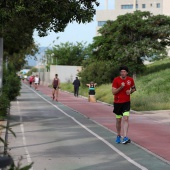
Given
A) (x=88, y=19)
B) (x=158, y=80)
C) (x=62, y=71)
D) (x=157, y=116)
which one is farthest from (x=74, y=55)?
(x=88, y=19)

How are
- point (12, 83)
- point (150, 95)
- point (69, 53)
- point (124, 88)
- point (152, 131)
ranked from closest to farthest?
1. point (124, 88)
2. point (152, 131)
3. point (12, 83)
4. point (150, 95)
5. point (69, 53)

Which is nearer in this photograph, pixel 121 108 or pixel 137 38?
pixel 121 108

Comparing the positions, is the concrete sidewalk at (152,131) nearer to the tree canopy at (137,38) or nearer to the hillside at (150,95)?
the hillside at (150,95)

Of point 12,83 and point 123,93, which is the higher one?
point 123,93

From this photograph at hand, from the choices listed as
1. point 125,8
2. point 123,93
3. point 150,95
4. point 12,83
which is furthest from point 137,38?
point 125,8

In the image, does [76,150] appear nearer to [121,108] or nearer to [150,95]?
[121,108]

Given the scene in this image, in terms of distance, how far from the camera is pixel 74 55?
107812 mm

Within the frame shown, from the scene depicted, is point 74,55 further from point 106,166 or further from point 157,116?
point 106,166

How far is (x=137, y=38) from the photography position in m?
48.8

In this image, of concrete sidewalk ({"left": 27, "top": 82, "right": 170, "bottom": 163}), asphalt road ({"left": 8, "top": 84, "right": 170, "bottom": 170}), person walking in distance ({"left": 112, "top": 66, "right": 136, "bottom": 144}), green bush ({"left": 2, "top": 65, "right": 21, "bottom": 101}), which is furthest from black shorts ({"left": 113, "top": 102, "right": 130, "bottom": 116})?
green bush ({"left": 2, "top": 65, "right": 21, "bottom": 101})

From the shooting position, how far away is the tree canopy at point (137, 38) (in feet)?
154

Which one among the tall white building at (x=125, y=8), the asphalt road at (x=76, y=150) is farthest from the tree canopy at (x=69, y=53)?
the asphalt road at (x=76, y=150)

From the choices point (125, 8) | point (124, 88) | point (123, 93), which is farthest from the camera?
point (125, 8)

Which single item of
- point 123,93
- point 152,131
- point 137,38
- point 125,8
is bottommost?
point 152,131
